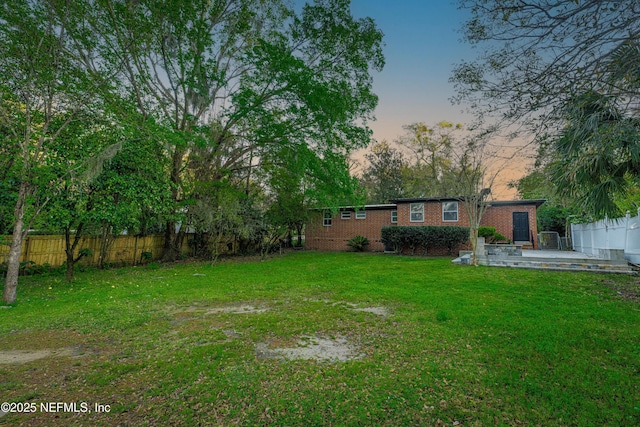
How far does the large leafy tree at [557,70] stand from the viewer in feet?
11.0

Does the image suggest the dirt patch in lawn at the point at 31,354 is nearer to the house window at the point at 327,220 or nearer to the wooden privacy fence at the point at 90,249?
the wooden privacy fence at the point at 90,249

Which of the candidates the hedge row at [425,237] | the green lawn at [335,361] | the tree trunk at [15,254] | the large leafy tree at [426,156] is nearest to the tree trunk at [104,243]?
the green lawn at [335,361]

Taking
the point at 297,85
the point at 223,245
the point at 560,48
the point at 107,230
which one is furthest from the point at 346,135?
the point at 107,230

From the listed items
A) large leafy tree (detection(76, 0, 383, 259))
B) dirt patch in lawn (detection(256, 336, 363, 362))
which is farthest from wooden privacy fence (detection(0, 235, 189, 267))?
dirt patch in lawn (detection(256, 336, 363, 362))

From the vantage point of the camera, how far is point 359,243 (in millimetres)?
18328

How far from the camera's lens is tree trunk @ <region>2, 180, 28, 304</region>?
5.59 meters

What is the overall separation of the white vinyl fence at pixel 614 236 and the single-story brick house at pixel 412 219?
6.87ft

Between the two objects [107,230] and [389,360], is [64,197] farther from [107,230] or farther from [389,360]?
[389,360]

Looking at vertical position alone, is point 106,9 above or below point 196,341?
above

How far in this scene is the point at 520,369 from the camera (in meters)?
2.86

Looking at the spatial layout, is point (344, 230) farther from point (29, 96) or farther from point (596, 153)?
point (29, 96)

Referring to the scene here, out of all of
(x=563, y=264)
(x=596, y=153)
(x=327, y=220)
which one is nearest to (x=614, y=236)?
(x=563, y=264)

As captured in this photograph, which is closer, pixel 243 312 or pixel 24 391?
pixel 24 391

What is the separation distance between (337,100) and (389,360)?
10.1 m
